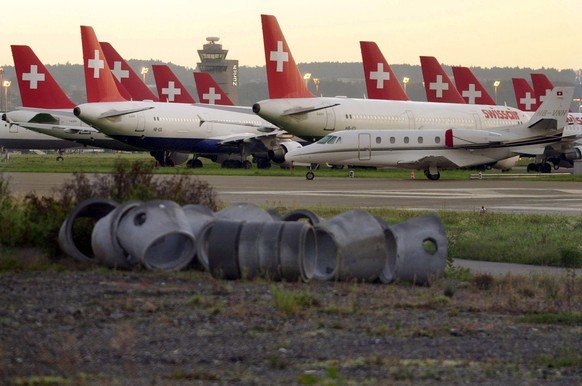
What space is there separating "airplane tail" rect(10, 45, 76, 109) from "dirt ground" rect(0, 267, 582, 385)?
186 ft

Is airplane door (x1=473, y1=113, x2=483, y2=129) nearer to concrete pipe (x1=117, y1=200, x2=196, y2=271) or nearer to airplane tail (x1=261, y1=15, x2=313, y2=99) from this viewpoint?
airplane tail (x1=261, y1=15, x2=313, y2=99)

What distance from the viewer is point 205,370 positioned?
9.27 meters

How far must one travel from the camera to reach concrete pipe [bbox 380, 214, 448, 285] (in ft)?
50.6

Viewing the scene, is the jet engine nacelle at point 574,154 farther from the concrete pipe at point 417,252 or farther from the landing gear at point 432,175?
the concrete pipe at point 417,252

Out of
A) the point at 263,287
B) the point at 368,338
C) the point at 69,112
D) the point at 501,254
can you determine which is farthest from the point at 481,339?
the point at 69,112

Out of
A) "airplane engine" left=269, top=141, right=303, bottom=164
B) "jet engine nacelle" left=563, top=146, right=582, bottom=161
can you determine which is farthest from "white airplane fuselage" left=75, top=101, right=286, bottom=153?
"jet engine nacelle" left=563, top=146, right=582, bottom=161

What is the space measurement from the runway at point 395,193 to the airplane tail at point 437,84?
33311 millimetres

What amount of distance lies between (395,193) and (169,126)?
29280mm

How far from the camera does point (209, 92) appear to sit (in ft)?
300

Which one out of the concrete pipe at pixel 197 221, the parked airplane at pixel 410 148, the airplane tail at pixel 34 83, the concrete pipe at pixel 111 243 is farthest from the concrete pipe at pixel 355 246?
the airplane tail at pixel 34 83

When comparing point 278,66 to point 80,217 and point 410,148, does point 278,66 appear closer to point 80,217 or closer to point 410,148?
point 410,148

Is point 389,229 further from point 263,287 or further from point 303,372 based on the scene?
point 303,372

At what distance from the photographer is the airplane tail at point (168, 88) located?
90.4 metres

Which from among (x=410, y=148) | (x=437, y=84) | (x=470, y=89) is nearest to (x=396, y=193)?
(x=410, y=148)
